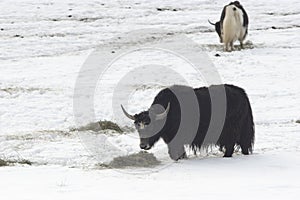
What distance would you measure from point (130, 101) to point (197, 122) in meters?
4.46

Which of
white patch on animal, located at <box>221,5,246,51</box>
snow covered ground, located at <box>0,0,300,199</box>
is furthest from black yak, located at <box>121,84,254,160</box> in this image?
white patch on animal, located at <box>221,5,246,51</box>

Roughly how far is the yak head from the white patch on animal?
980 cm

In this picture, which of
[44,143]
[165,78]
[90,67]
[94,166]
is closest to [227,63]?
[165,78]

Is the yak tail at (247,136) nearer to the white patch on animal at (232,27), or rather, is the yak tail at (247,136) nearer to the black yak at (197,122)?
the black yak at (197,122)

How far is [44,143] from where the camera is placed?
9.63 meters

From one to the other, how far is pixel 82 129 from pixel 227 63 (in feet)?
21.8

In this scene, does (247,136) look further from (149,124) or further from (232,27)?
(232,27)

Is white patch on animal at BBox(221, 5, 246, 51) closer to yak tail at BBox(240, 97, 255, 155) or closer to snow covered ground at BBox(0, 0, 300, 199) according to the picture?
snow covered ground at BBox(0, 0, 300, 199)

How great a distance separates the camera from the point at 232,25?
58.6ft

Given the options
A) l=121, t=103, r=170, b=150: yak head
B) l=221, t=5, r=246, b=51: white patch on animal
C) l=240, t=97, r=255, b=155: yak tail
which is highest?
l=221, t=5, r=246, b=51: white patch on animal

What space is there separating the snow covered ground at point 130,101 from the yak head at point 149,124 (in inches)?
16.0

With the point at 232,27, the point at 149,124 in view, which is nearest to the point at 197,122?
the point at 149,124

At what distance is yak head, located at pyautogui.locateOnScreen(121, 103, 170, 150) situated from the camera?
26.7 feet

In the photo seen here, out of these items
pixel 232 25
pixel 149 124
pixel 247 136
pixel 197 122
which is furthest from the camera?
pixel 232 25
